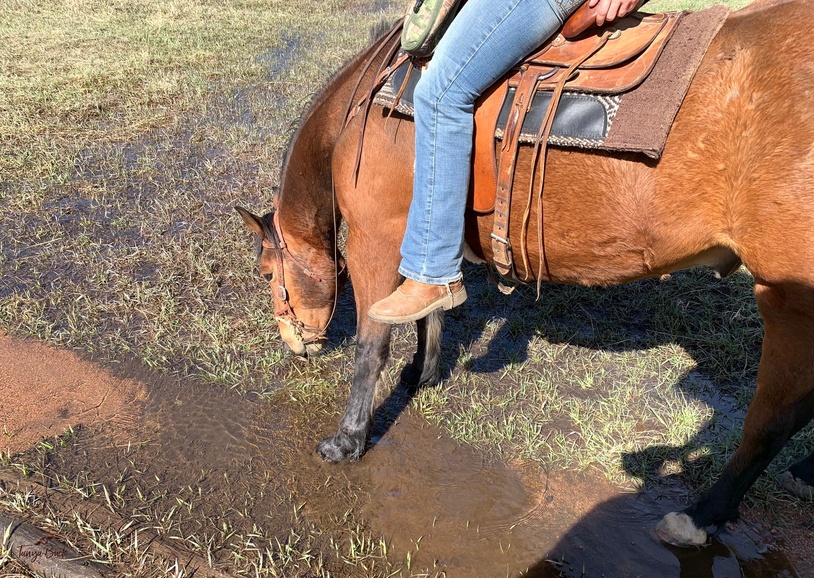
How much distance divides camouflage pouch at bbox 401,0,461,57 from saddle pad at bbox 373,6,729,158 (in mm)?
370

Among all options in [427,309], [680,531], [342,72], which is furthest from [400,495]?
[342,72]

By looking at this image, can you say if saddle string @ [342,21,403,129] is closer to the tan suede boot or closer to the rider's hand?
the tan suede boot

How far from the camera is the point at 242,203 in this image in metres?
5.43

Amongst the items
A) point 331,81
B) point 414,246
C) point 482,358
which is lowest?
point 482,358

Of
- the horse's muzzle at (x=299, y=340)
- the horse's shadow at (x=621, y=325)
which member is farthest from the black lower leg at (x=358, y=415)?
the horse's muzzle at (x=299, y=340)

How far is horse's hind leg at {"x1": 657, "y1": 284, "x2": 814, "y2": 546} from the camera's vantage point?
2029 mm

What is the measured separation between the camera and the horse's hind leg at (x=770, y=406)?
6.66 feet

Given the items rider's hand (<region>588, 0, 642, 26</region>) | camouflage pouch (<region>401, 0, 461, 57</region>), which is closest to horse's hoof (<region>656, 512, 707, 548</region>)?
rider's hand (<region>588, 0, 642, 26</region>)

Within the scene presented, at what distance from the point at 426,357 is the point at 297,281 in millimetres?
902

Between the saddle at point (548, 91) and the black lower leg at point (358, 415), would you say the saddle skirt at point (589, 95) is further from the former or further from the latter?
the black lower leg at point (358, 415)

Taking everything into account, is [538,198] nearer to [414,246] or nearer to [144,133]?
[414,246]

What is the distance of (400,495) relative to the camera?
288cm

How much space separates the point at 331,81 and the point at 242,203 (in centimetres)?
280

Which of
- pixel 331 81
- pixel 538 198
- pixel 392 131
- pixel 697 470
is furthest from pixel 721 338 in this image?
pixel 331 81
